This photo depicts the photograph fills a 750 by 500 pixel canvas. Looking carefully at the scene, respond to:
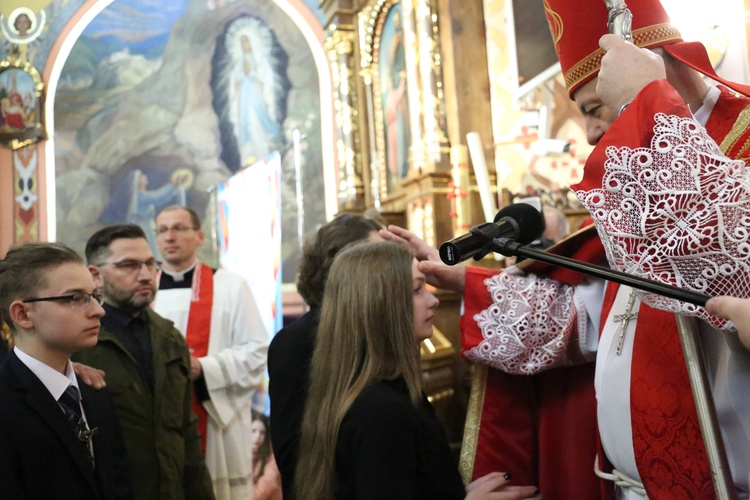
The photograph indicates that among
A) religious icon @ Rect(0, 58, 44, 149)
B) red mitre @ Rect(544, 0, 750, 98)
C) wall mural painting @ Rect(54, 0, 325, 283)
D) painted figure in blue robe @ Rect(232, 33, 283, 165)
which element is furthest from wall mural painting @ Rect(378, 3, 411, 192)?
religious icon @ Rect(0, 58, 44, 149)

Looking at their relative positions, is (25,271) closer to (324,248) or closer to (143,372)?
(143,372)

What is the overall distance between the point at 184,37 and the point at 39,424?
33.0 ft

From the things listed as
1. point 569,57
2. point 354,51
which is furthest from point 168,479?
point 354,51

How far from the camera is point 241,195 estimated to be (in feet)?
23.4

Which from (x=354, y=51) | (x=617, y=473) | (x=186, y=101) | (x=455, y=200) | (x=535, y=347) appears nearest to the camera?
(x=617, y=473)

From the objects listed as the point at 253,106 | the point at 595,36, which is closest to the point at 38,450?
the point at 595,36

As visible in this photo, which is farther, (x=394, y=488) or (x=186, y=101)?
(x=186, y=101)

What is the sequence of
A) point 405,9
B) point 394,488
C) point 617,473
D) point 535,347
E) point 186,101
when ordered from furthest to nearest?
point 186,101 < point 405,9 < point 535,347 < point 617,473 < point 394,488

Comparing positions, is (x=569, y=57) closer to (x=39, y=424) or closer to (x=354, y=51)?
(x=39, y=424)

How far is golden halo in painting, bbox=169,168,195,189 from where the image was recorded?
11.0 m

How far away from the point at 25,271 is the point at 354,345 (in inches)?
43.9

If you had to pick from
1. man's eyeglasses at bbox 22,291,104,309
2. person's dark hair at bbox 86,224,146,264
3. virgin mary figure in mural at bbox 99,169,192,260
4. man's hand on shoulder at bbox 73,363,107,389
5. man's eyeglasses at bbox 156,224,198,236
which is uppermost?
virgin mary figure in mural at bbox 99,169,192,260

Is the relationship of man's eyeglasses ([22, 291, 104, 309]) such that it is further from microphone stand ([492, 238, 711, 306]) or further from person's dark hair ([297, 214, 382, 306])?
microphone stand ([492, 238, 711, 306])

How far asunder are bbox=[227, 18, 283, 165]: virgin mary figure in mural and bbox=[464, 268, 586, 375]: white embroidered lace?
940 cm
